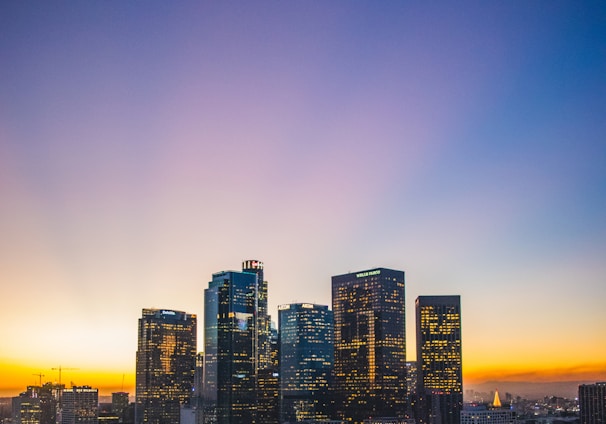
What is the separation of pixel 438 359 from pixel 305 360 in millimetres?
16417

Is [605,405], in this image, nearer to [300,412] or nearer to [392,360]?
[392,360]

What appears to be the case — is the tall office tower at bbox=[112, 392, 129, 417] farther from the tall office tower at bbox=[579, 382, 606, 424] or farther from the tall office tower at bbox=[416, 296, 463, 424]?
the tall office tower at bbox=[579, 382, 606, 424]

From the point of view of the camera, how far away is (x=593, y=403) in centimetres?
7688

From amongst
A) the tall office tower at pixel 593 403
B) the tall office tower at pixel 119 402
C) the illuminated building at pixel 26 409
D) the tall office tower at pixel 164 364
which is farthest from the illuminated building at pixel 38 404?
the tall office tower at pixel 593 403

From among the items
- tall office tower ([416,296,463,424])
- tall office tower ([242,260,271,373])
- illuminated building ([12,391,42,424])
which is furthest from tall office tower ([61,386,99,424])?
tall office tower ([416,296,463,424])

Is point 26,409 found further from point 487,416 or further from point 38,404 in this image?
point 487,416

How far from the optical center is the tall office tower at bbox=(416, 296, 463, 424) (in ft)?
276

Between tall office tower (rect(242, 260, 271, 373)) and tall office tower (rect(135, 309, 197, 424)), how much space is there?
10.8 metres

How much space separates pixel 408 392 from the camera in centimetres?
8931

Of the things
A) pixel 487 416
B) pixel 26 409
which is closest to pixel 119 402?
pixel 26 409

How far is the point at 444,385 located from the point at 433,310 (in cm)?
857

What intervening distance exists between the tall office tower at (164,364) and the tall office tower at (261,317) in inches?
424

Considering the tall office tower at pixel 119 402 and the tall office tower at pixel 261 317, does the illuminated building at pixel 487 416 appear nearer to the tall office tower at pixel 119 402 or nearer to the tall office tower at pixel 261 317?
the tall office tower at pixel 261 317

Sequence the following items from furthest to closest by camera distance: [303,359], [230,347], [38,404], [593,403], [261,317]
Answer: [38,404], [303,359], [261,317], [230,347], [593,403]
